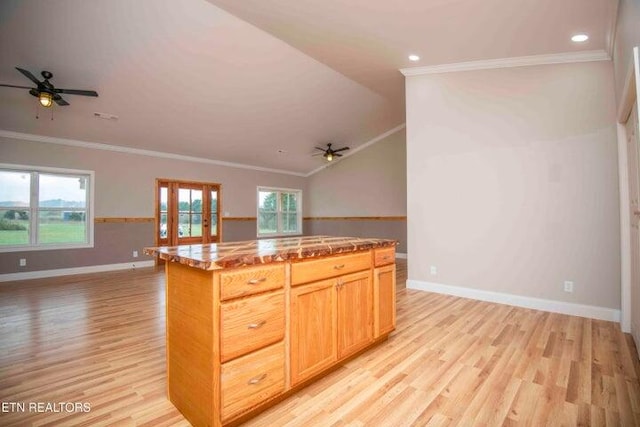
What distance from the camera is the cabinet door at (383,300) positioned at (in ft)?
8.13

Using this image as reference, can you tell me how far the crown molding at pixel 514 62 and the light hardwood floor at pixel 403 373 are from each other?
2.82 metres

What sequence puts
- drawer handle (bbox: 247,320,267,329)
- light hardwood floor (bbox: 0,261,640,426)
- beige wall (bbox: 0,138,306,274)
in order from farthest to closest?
beige wall (bbox: 0,138,306,274), light hardwood floor (bbox: 0,261,640,426), drawer handle (bbox: 247,320,267,329)

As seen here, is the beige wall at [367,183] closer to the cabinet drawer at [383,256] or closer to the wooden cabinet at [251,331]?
the cabinet drawer at [383,256]

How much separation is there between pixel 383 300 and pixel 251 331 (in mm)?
1314

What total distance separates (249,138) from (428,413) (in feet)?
20.5

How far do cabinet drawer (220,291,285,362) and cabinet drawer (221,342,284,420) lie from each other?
1.9 inches

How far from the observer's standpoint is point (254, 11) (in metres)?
3.46

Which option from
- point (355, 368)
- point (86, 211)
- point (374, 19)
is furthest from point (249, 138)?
point (355, 368)

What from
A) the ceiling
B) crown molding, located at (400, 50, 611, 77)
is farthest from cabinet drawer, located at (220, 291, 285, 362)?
crown molding, located at (400, 50, 611, 77)

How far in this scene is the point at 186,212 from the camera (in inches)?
287

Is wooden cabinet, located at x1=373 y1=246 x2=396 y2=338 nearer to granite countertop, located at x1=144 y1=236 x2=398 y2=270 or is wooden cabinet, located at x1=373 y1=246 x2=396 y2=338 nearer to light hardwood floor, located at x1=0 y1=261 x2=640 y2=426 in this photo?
light hardwood floor, located at x1=0 y1=261 x2=640 y2=426

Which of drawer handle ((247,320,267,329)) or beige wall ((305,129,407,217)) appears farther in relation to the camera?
beige wall ((305,129,407,217))

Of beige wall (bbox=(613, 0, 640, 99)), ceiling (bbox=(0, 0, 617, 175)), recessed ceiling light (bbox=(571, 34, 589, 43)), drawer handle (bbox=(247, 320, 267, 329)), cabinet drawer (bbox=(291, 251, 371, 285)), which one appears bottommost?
drawer handle (bbox=(247, 320, 267, 329))

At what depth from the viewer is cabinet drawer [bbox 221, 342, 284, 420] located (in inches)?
59.8
